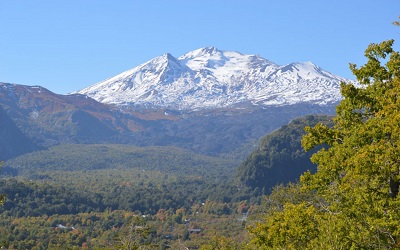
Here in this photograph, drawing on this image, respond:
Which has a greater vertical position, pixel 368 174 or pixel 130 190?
pixel 368 174

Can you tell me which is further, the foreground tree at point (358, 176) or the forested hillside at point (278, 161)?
the forested hillside at point (278, 161)

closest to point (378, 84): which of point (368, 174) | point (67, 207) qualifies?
point (368, 174)

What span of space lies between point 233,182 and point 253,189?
9745 millimetres

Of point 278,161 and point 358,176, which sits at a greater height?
point 358,176

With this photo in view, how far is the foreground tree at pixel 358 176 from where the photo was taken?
16.4 metres

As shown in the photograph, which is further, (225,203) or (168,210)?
(225,203)

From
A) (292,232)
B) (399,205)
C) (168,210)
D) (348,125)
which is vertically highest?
(348,125)

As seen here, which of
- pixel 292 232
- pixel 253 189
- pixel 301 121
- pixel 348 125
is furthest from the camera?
pixel 301 121

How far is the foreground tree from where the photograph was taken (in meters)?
16.4

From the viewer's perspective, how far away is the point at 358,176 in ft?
56.9

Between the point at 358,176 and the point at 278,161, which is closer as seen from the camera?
the point at 358,176

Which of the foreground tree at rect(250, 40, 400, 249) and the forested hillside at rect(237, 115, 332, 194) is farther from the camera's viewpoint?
the forested hillside at rect(237, 115, 332, 194)

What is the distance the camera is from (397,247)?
53.2ft

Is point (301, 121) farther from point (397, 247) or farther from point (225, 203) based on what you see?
point (397, 247)
